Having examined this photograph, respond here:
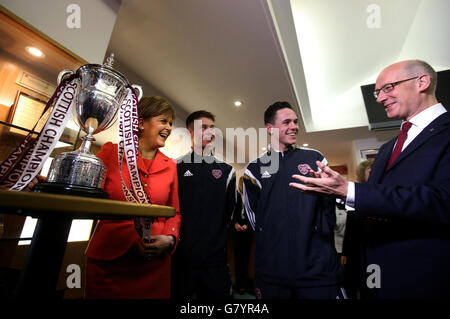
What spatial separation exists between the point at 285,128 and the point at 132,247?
1.23 meters

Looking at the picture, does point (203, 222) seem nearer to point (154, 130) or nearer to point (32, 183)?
point (154, 130)

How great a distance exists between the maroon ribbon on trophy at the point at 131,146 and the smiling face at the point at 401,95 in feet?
3.95

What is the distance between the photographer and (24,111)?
1029 mm

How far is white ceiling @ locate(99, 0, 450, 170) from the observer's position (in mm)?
1933

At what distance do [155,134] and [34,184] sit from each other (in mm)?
548

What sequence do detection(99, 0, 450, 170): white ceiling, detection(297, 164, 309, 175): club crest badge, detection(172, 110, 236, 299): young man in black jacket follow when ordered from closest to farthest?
detection(172, 110, 236, 299): young man in black jacket < detection(297, 164, 309, 175): club crest badge < detection(99, 0, 450, 170): white ceiling

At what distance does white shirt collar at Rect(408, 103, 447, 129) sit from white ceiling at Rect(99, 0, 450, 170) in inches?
59.9

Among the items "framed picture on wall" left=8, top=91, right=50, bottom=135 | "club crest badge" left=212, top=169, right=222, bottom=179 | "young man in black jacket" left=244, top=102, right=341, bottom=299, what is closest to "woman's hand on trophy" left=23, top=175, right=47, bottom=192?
"framed picture on wall" left=8, top=91, right=50, bottom=135

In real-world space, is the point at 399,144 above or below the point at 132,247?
above

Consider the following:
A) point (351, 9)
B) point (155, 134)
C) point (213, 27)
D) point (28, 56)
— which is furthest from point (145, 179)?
point (351, 9)

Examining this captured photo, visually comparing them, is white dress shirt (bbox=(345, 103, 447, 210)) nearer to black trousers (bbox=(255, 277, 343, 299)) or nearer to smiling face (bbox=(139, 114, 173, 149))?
black trousers (bbox=(255, 277, 343, 299))

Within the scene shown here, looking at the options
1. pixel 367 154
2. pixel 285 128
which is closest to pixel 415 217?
pixel 285 128

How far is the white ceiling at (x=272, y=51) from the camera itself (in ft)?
6.34
